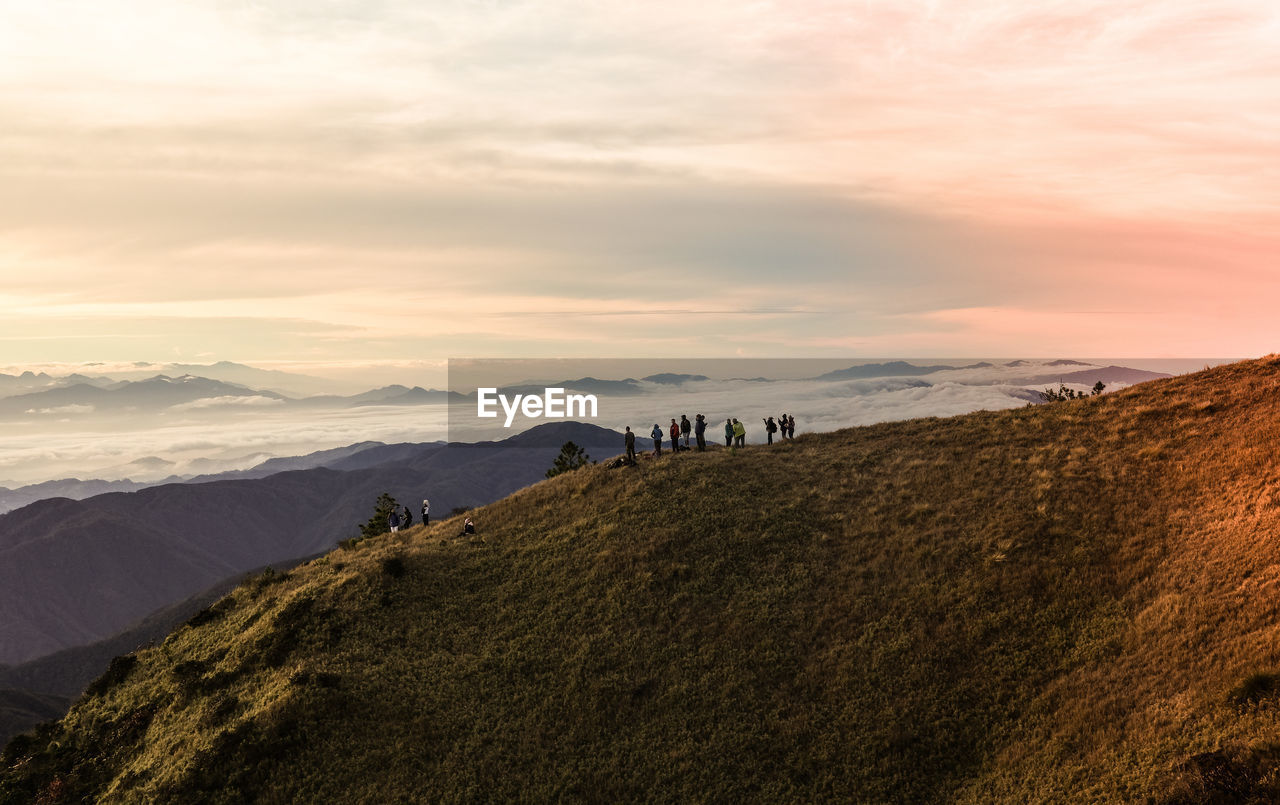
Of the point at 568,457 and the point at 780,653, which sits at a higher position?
the point at 568,457

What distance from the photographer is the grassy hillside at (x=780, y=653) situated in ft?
92.2

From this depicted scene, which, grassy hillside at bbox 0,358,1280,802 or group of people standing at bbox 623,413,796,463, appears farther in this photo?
group of people standing at bbox 623,413,796,463

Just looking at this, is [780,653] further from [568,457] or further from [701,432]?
[568,457]

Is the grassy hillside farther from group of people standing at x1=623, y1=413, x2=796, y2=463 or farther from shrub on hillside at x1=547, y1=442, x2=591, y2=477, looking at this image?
shrub on hillside at x1=547, y1=442, x2=591, y2=477

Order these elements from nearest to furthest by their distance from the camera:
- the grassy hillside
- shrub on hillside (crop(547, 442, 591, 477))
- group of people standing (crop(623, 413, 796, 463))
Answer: the grassy hillside, group of people standing (crop(623, 413, 796, 463)), shrub on hillside (crop(547, 442, 591, 477))

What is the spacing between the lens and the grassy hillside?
28.1m

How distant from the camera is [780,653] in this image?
34.8 metres

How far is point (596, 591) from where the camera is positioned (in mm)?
40812

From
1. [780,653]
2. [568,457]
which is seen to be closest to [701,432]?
[780,653]

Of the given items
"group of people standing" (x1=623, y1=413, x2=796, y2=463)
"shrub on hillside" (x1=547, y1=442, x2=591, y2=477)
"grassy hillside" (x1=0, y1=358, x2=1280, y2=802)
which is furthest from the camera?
"shrub on hillside" (x1=547, y1=442, x2=591, y2=477)

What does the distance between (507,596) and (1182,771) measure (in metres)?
29.1

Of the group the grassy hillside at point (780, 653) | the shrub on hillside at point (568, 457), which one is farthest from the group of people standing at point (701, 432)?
the shrub on hillside at point (568, 457)

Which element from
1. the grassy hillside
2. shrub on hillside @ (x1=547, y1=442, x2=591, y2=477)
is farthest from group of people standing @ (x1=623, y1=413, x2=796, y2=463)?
shrub on hillside @ (x1=547, y1=442, x2=591, y2=477)

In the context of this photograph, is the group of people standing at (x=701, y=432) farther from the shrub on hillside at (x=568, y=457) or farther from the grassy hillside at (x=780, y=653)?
the shrub on hillside at (x=568, y=457)
